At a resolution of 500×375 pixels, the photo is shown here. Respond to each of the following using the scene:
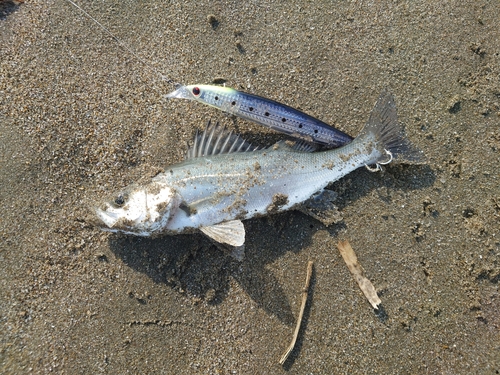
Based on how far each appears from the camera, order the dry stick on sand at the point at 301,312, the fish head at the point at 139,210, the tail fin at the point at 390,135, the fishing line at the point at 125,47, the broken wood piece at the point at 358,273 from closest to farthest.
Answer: the fish head at the point at 139,210 < the dry stick on sand at the point at 301,312 < the broken wood piece at the point at 358,273 < the tail fin at the point at 390,135 < the fishing line at the point at 125,47

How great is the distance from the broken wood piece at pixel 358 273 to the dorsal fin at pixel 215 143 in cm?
182

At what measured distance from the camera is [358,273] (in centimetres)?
404

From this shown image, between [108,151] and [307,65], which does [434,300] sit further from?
[108,151]

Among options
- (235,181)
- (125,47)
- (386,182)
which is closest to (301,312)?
(235,181)

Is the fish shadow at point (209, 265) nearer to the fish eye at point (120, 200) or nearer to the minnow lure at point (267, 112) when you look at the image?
the fish eye at point (120, 200)

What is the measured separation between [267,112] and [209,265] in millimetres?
2073

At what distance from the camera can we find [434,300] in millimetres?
4012

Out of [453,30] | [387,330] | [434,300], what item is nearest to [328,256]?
[387,330]

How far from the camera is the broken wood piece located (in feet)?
13.1

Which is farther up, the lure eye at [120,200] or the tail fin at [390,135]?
the tail fin at [390,135]

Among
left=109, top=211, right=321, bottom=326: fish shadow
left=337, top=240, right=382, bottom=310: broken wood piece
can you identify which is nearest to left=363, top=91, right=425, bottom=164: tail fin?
left=337, top=240, right=382, bottom=310: broken wood piece

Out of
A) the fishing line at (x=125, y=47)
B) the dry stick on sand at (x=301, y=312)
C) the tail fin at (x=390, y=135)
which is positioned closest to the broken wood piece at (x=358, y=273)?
the dry stick on sand at (x=301, y=312)

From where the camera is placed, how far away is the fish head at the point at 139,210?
12.1 feet

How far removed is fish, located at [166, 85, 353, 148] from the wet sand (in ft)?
1.24
